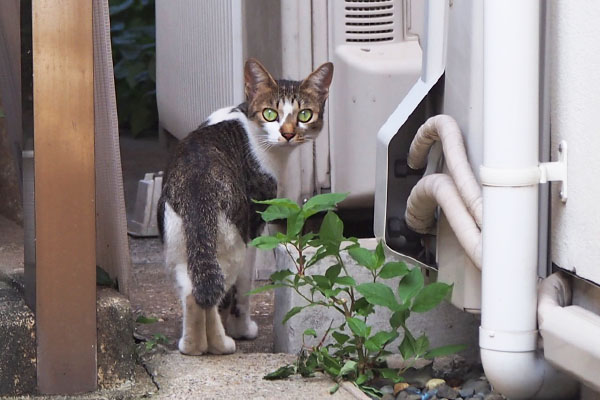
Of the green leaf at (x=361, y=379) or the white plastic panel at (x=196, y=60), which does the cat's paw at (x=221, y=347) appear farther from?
the white plastic panel at (x=196, y=60)

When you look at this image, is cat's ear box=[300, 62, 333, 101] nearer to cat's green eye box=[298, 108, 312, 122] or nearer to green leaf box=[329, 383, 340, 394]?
cat's green eye box=[298, 108, 312, 122]

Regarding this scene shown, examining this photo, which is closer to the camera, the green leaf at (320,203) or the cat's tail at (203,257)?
the green leaf at (320,203)

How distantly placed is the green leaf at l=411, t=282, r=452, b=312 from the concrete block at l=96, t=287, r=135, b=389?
753mm

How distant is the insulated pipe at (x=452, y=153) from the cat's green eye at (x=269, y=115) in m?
0.92

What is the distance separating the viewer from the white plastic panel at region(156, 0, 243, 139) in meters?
3.74

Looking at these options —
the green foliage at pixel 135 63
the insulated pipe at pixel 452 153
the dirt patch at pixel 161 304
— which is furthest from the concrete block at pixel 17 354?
the green foliage at pixel 135 63

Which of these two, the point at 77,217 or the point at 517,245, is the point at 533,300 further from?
the point at 77,217

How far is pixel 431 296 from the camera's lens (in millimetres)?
2430

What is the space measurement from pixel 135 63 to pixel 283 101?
11.6 feet

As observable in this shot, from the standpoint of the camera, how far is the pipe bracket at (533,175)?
198 centimetres

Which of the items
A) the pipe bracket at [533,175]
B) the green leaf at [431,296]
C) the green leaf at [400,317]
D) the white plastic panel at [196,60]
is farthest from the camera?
the white plastic panel at [196,60]

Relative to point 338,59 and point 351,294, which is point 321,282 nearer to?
point 351,294

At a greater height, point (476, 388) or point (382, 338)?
point (382, 338)

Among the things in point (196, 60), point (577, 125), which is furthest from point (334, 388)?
point (196, 60)
